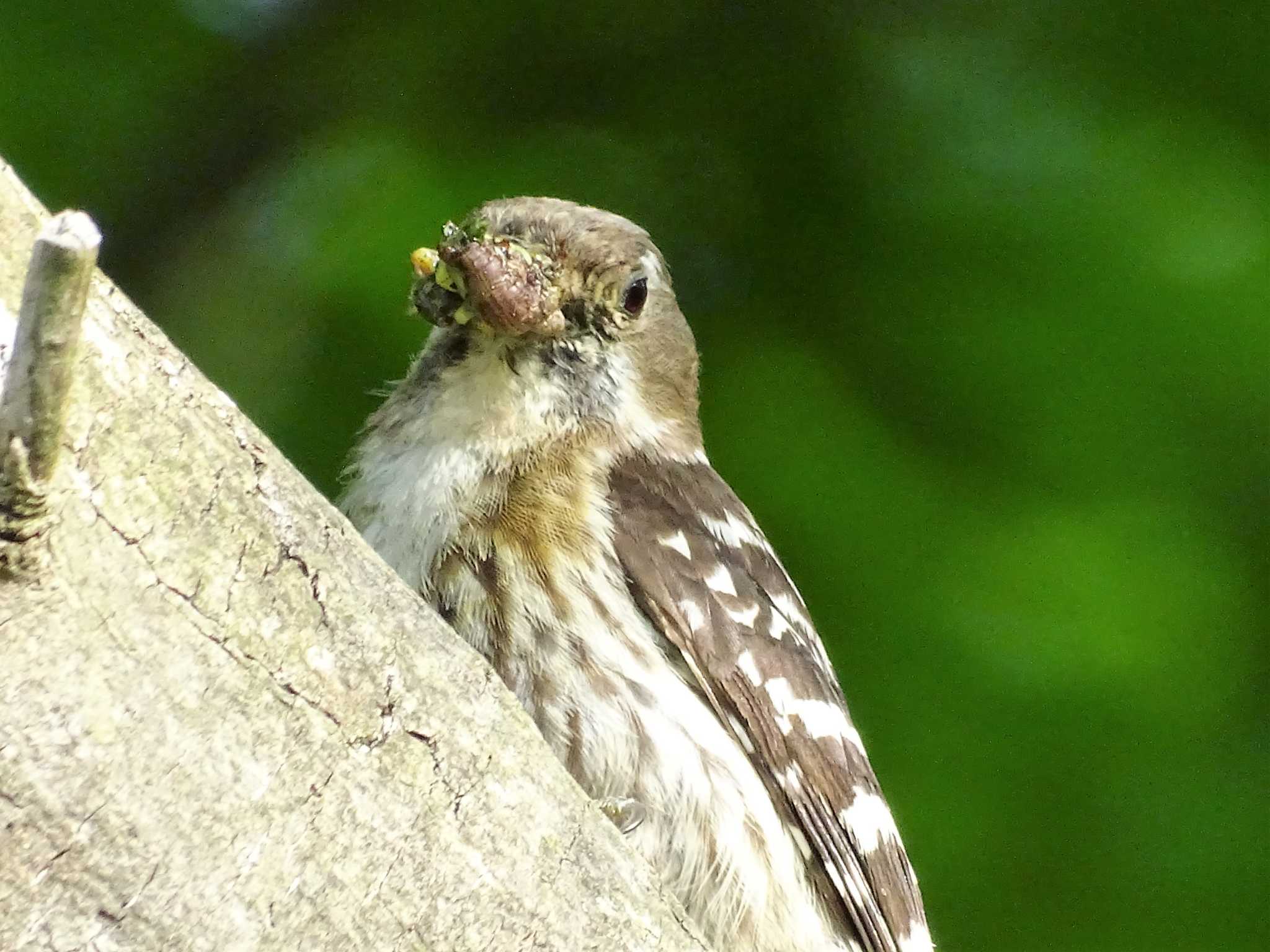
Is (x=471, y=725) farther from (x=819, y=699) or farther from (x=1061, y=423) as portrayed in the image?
(x=1061, y=423)

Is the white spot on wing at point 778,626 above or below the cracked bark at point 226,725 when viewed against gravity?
below

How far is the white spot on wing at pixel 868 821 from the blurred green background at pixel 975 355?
23.6 inches

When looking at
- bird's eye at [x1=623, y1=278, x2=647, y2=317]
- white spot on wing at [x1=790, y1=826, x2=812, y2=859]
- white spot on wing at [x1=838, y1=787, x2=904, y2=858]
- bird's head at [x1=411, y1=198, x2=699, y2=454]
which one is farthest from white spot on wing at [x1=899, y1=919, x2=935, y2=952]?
bird's eye at [x1=623, y1=278, x2=647, y2=317]

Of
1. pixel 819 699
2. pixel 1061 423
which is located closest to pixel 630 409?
pixel 819 699

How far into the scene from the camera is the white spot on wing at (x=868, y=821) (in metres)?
2.36

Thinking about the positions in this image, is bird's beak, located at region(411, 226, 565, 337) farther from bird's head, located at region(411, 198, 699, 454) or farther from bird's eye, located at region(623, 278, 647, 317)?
bird's eye, located at region(623, 278, 647, 317)

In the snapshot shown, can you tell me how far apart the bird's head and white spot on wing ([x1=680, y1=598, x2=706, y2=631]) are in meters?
0.38

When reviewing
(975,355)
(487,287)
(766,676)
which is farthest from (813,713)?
(975,355)

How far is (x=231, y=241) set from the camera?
134 inches

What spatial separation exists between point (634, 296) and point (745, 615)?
2.02 feet

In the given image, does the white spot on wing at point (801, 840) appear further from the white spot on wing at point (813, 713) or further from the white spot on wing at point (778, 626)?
the white spot on wing at point (778, 626)

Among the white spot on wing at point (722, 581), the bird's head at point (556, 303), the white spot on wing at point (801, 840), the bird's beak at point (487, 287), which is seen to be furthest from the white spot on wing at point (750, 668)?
the bird's beak at point (487, 287)

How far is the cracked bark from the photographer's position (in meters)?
1.11

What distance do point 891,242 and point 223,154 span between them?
64.0 inches
